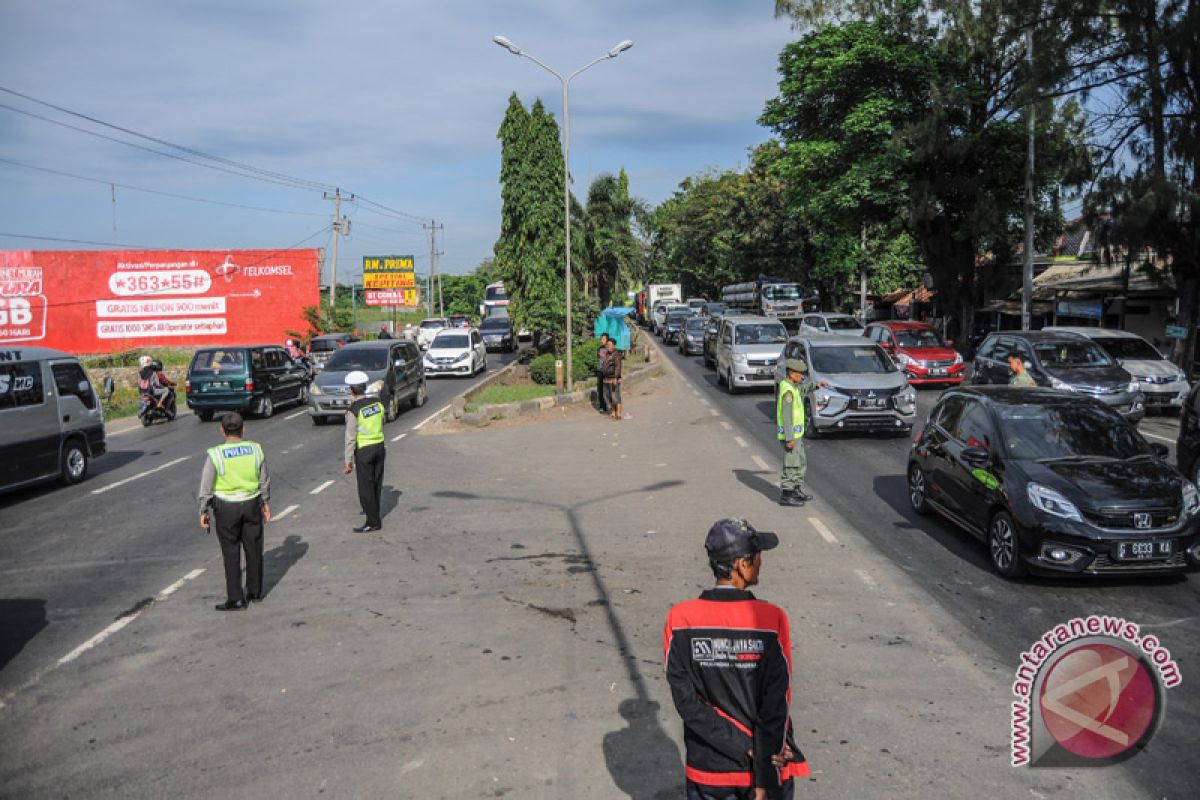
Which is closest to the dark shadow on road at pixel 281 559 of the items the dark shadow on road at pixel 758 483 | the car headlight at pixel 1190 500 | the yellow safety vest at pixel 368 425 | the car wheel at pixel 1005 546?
the yellow safety vest at pixel 368 425

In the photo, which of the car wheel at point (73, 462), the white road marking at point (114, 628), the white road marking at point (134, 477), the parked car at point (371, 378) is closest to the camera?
the white road marking at point (114, 628)

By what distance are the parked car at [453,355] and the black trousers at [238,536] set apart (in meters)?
24.5

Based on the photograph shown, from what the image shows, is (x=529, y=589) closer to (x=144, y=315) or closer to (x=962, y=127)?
(x=962, y=127)

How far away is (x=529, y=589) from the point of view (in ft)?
26.7

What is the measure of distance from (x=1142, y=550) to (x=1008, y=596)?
3.66ft

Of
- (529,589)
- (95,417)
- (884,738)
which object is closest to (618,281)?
(95,417)

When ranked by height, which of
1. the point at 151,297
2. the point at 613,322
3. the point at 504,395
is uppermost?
the point at 151,297

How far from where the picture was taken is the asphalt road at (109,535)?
24.9 ft

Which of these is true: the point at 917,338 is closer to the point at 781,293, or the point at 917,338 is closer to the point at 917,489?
the point at 917,489

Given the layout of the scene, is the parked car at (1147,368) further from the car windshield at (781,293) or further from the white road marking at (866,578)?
the car windshield at (781,293)

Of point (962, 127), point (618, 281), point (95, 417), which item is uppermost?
point (962, 127)

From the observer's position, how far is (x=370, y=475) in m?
10.3

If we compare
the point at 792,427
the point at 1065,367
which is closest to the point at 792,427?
the point at 792,427

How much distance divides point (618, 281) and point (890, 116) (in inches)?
737
